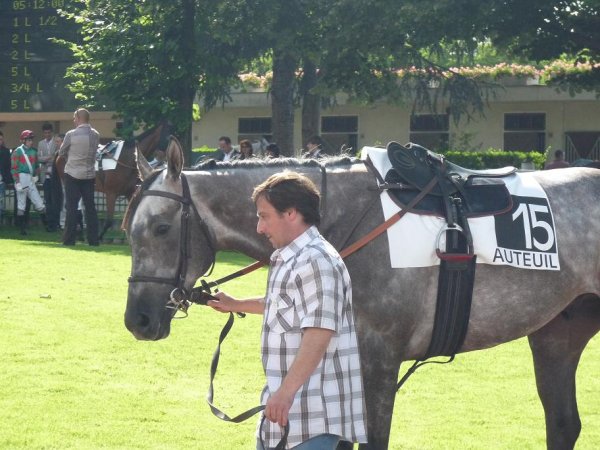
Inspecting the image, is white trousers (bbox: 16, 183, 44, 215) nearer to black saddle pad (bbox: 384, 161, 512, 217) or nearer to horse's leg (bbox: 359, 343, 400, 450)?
black saddle pad (bbox: 384, 161, 512, 217)

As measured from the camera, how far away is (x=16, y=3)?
25.6 meters

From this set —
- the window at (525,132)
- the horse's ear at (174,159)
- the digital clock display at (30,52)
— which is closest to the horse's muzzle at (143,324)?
the horse's ear at (174,159)

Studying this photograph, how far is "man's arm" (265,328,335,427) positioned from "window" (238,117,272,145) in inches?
1454

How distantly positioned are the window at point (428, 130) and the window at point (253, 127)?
528 cm

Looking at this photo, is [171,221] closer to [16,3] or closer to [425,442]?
[425,442]

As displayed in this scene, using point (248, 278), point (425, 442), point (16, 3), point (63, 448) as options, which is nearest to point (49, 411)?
point (63, 448)

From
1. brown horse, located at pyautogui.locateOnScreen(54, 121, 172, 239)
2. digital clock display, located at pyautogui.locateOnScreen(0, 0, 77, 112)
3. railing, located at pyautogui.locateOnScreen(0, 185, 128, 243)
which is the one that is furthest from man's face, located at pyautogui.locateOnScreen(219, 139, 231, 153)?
digital clock display, located at pyautogui.locateOnScreen(0, 0, 77, 112)

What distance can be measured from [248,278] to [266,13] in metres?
13.1

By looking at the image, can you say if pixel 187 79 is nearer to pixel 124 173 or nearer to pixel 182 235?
pixel 124 173

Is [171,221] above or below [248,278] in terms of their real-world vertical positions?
above

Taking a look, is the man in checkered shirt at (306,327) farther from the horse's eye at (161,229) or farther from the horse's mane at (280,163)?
the horse's mane at (280,163)

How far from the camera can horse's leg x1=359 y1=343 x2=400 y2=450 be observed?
5855 mm

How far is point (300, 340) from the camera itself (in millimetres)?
4621

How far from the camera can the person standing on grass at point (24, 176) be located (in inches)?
922
